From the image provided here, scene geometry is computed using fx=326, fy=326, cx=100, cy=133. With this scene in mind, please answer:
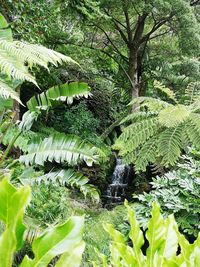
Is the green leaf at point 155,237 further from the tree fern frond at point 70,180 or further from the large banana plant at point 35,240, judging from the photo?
the tree fern frond at point 70,180

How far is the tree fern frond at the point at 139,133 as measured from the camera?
125 inches

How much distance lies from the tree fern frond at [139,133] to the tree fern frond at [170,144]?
0.47 ft

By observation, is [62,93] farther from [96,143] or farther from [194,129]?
[96,143]

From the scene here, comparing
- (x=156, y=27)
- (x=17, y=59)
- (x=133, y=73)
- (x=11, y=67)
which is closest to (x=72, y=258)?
(x=11, y=67)

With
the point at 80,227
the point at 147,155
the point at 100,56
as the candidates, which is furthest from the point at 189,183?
the point at 100,56

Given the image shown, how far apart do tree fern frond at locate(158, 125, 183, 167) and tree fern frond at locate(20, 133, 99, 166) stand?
2.09 feet

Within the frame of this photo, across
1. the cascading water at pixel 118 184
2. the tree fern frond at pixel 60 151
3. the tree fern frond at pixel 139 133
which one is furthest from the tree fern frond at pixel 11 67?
the cascading water at pixel 118 184

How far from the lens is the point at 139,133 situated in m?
3.17

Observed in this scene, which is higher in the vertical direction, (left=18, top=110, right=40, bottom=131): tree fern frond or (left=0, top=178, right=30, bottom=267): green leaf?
(left=0, top=178, right=30, bottom=267): green leaf

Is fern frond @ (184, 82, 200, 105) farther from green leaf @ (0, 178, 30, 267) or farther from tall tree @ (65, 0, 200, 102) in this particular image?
green leaf @ (0, 178, 30, 267)

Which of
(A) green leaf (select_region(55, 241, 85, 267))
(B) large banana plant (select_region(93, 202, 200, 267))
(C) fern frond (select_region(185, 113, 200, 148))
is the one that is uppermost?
(A) green leaf (select_region(55, 241, 85, 267))

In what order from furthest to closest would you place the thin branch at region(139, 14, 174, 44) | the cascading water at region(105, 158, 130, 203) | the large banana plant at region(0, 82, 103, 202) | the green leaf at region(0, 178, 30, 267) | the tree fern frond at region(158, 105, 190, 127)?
1. the cascading water at region(105, 158, 130, 203)
2. the thin branch at region(139, 14, 174, 44)
3. the large banana plant at region(0, 82, 103, 202)
4. the tree fern frond at region(158, 105, 190, 127)
5. the green leaf at region(0, 178, 30, 267)

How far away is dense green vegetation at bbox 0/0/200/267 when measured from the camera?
0.79 meters

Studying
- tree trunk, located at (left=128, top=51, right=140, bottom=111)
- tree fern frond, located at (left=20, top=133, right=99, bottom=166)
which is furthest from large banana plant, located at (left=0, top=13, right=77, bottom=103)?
tree trunk, located at (left=128, top=51, right=140, bottom=111)
